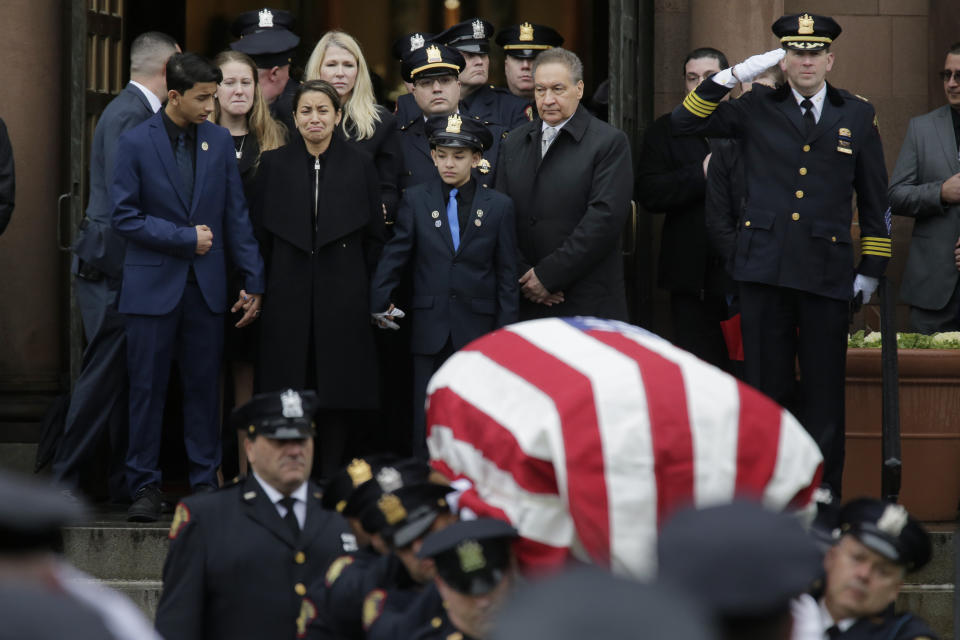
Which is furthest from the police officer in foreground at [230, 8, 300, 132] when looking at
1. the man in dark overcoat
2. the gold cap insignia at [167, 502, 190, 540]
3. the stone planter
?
the gold cap insignia at [167, 502, 190, 540]

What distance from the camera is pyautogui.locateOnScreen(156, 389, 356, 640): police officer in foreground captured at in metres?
5.06

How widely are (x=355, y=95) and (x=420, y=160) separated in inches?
17.5

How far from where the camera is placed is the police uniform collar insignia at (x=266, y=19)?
8.87 m

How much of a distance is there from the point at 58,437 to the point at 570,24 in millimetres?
7609

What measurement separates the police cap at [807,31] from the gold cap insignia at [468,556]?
4188 millimetres

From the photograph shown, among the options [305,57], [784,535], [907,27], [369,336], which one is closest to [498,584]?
[784,535]

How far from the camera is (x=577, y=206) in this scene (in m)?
7.75

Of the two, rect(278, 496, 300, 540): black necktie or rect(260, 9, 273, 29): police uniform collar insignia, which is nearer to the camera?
rect(278, 496, 300, 540): black necktie

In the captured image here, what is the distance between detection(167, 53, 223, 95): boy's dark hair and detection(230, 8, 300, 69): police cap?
115 cm

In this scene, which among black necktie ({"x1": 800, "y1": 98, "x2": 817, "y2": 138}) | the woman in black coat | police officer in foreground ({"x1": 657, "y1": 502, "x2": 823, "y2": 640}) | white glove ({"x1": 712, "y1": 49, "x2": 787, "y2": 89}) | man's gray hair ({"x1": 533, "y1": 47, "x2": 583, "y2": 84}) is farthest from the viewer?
man's gray hair ({"x1": 533, "y1": 47, "x2": 583, "y2": 84})

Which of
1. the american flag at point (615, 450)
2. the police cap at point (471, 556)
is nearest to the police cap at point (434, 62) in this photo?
the american flag at point (615, 450)


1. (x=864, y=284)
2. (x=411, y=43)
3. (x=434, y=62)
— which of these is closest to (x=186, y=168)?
(x=434, y=62)

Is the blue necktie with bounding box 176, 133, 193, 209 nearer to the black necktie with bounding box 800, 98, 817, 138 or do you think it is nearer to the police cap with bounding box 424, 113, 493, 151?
the police cap with bounding box 424, 113, 493, 151

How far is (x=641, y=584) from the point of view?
1925 millimetres
